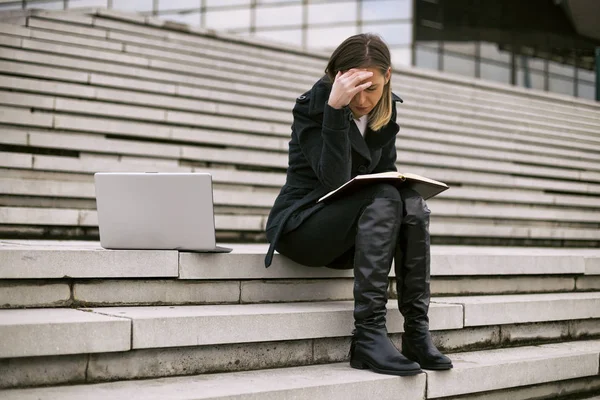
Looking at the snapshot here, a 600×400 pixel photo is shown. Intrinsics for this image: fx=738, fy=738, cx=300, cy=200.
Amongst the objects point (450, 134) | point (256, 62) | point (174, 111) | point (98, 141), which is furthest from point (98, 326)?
point (256, 62)

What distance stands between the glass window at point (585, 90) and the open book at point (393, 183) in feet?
62.2

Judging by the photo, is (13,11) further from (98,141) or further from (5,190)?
(5,190)

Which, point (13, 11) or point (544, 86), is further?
point (544, 86)

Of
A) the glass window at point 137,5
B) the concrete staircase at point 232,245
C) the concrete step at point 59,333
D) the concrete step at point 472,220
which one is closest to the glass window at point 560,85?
the concrete staircase at point 232,245

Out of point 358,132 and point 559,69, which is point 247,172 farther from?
point 559,69

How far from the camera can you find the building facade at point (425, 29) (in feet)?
61.2

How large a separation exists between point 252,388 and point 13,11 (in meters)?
7.05

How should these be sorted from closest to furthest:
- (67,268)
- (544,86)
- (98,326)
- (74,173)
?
(98,326)
(67,268)
(74,173)
(544,86)

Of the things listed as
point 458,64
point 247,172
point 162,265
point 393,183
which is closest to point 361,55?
point 393,183

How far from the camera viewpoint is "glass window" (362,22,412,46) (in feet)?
60.8

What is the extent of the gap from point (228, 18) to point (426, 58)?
5.31m

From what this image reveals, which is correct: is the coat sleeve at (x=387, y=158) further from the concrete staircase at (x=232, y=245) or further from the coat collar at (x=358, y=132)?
the concrete staircase at (x=232, y=245)

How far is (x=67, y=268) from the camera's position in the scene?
2.40 meters

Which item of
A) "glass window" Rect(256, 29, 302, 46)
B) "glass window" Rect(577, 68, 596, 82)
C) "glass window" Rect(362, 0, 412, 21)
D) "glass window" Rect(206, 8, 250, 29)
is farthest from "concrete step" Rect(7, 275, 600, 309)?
"glass window" Rect(577, 68, 596, 82)
